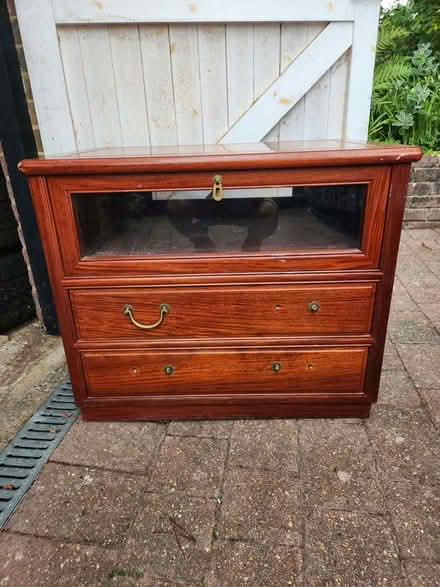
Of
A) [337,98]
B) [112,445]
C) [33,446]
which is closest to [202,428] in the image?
[112,445]

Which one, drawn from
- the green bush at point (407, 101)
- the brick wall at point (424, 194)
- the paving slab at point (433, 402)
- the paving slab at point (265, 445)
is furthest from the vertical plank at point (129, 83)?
the green bush at point (407, 101)

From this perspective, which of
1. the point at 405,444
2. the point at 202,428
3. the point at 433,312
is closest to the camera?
the point at 405,444

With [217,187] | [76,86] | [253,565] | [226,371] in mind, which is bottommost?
[253,565]

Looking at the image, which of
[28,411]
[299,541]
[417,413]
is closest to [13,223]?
[28,411]

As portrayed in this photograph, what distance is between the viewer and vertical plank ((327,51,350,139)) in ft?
6.81

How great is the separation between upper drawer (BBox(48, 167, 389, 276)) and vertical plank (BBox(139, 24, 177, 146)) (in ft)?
2.36

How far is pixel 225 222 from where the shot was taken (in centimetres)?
161

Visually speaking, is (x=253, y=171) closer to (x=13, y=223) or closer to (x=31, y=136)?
(x=31, y=136)

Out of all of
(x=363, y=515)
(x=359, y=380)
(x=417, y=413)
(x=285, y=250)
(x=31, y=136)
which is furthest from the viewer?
(x=31, y=136)

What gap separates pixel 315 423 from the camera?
1.79 m

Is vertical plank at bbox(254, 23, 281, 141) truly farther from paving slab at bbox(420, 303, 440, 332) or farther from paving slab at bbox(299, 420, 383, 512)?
paving slab at bbox(420, 303, 440, 332)

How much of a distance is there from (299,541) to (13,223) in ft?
7.91

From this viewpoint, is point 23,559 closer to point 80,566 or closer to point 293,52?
point 80,566

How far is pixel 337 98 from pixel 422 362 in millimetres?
1588
